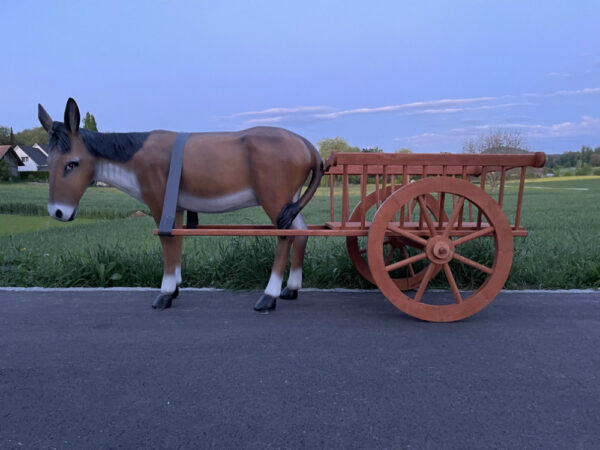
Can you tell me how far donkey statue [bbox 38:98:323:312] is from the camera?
2.91 m

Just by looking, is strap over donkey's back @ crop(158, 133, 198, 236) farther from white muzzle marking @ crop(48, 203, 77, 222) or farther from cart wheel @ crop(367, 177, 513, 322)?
cart wheel @ crop(367, 177, 513, 322)

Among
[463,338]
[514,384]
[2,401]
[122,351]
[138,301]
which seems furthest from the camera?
[138,301]

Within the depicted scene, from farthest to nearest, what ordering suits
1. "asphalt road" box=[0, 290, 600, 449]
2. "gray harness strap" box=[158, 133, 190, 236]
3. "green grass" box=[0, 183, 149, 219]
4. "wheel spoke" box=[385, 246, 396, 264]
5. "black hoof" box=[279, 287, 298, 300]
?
"green grass" box=[0, 183, 149, 219] < "wheel spoke" box=[385, 246, 396, 264] < "black hoof" box=[279, 287, 298, 300] < "gray harness strap" box=[158, 133, 190, 236] < "asphalt road" box=[0, 290, 600, 449]

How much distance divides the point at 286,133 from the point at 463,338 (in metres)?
1.75

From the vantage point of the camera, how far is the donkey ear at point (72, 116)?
2.78m

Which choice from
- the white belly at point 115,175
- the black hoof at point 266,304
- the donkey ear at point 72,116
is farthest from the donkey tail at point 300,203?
the donkey ear at point 72,116

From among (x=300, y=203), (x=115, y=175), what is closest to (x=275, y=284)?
(x=300, y=203)

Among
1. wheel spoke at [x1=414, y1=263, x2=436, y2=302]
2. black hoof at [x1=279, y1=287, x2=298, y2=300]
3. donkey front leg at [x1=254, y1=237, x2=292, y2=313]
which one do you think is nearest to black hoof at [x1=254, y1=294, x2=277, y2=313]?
donkey front leg at [x1=254, y1=237, x2=292, y2=313]

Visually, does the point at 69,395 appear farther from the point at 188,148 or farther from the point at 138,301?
the point at 188,148

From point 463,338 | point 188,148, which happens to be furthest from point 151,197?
point 463,338

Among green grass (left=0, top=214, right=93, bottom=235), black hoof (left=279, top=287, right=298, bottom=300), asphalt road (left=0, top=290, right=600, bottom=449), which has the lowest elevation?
green grass (left=0, top=214, right=93, bottom=235)

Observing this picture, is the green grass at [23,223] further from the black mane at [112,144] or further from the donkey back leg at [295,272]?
the donkey back leg at [295,272]

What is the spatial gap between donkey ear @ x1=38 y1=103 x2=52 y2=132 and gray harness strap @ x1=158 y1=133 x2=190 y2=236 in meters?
0.84

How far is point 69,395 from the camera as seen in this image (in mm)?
1837
